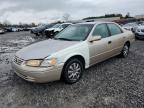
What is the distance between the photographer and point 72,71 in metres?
4.02

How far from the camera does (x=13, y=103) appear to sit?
10.9 ft

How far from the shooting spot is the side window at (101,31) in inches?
187

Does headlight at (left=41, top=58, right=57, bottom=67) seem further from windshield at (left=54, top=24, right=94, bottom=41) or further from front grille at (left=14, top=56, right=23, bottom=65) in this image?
windshield at (left=54, top=24, right=94, bottom=41)

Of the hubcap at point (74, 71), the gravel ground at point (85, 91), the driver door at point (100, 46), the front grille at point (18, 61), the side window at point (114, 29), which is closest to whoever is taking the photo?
the gravel ground at point (85, 91)

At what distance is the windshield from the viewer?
456cm

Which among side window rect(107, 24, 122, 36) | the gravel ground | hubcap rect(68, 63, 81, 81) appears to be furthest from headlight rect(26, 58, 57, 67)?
side window rect(107, 24, 122, 36)

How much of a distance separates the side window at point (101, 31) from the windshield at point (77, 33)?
176 millimetres

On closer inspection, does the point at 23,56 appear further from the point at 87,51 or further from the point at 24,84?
the point at 87,51

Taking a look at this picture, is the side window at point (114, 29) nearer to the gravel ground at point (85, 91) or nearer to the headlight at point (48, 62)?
the gravel ground at point (85, 91)

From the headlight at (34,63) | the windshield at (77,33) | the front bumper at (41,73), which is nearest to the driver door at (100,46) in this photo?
the windshield at (77,33)

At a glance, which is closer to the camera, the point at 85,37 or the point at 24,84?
the point at 24,84

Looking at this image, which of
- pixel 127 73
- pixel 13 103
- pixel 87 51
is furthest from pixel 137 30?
pixel 13 103

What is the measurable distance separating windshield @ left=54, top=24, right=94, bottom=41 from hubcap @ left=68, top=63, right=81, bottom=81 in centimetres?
79

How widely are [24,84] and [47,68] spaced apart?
1036 mm
